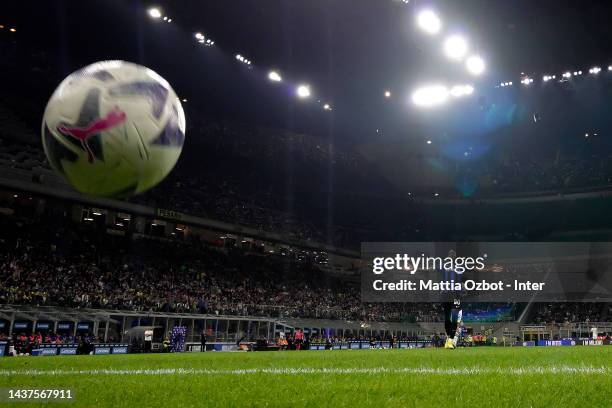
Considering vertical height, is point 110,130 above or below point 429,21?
below

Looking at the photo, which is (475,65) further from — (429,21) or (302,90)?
(302,90)

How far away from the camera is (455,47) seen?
23.8m

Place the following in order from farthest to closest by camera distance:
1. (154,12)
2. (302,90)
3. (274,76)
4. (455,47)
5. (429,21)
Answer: (302,90), (274,76), (154,12), (455,47), (429,21)

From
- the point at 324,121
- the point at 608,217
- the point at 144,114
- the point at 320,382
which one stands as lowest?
the point at 320,382

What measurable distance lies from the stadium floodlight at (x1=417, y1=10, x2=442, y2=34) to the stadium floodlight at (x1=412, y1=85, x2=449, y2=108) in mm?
7214

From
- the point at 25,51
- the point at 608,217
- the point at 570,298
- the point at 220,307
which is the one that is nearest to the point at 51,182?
the point at 25,51

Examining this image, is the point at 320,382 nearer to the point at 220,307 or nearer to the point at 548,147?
the point at 220,307

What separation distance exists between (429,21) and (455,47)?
2974 millimetres

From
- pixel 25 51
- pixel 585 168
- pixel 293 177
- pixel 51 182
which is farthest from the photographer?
pixel 293 177

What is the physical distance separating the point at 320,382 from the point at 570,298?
44.5 meters

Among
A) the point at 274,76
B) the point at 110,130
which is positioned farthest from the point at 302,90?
the point at 110,130

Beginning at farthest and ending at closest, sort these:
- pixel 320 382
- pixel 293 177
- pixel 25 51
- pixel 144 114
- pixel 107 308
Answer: pixel 293 177, pixel 25 51, pixel 107 308, pixel 320 382, pixel 144 114

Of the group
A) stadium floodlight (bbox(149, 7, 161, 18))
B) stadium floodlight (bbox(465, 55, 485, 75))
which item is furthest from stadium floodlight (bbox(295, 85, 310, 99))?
stadium floodlight (bbox(465, 55, 485, 75))

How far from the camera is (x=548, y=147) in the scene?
163ft
